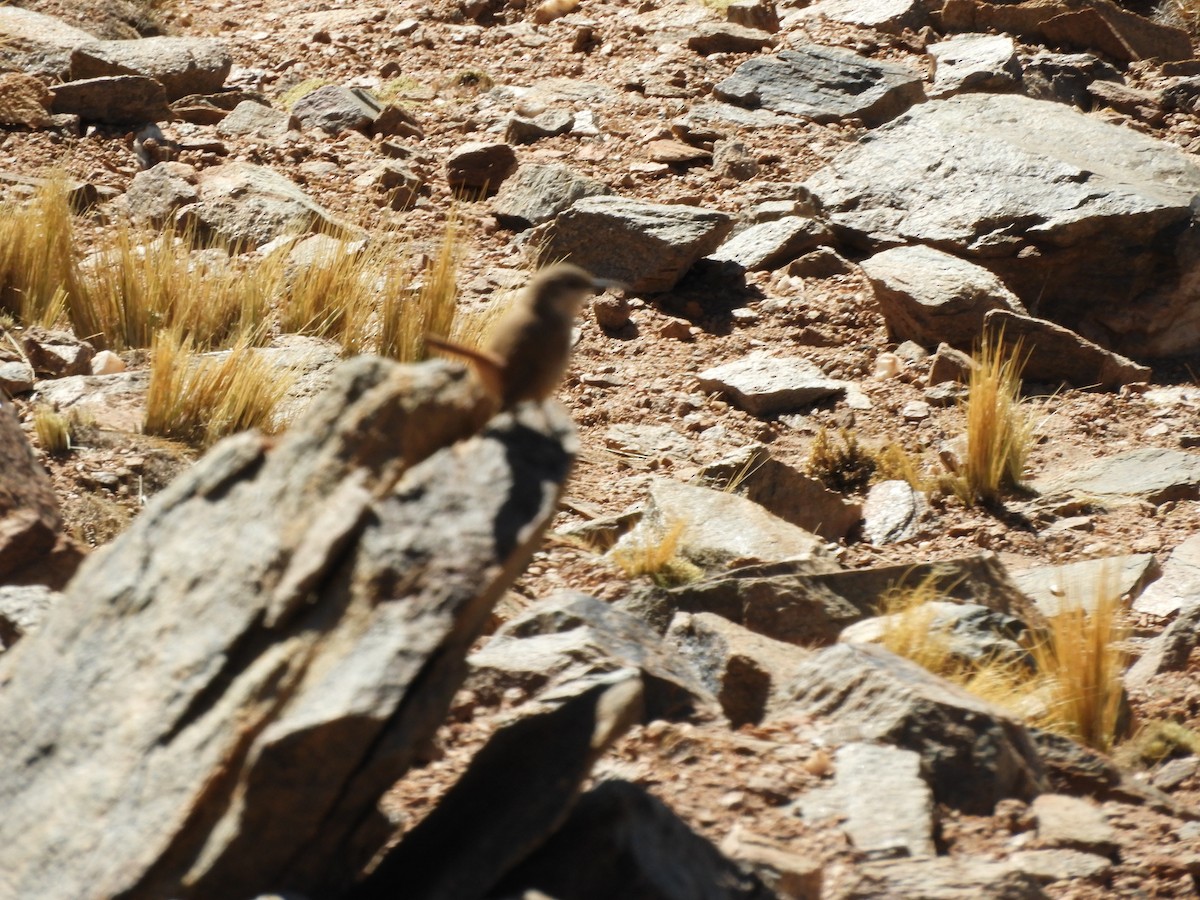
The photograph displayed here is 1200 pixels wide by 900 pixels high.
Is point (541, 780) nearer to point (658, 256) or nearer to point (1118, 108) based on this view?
point (658, 256)

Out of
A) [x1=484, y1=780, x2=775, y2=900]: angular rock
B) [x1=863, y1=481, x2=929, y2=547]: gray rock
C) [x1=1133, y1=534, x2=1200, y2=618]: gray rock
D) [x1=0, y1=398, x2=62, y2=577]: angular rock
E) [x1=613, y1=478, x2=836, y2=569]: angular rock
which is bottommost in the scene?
[x1=863, y1=481, x2=929, y2=547]: gray rock

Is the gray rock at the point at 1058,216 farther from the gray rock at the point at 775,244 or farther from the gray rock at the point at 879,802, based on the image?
the gray rock at the point at 879,802

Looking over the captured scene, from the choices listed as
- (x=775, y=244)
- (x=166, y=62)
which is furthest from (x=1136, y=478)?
(x=166, y=62)

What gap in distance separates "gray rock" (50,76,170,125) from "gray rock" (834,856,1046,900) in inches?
308

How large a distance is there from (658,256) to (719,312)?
0.47m

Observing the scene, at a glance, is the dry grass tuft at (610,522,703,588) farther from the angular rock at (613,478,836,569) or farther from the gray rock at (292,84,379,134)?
the gray rock at (292,84,379,134)

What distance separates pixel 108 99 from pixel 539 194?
9.74 ft

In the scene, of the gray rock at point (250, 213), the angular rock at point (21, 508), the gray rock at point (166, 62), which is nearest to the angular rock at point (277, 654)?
the angular rock at point (21, 508)

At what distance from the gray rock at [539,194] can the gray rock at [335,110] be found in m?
1.49

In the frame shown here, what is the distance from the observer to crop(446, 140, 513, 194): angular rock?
29.6ft

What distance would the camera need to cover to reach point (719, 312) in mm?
8094

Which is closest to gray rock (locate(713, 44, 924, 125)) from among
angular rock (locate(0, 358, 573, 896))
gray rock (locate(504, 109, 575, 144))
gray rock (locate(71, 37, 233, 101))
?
gray rock (locate(504, 109, 575, 144))

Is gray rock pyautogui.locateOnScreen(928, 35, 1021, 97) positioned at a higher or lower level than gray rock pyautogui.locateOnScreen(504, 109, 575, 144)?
higher

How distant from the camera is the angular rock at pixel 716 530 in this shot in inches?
211
